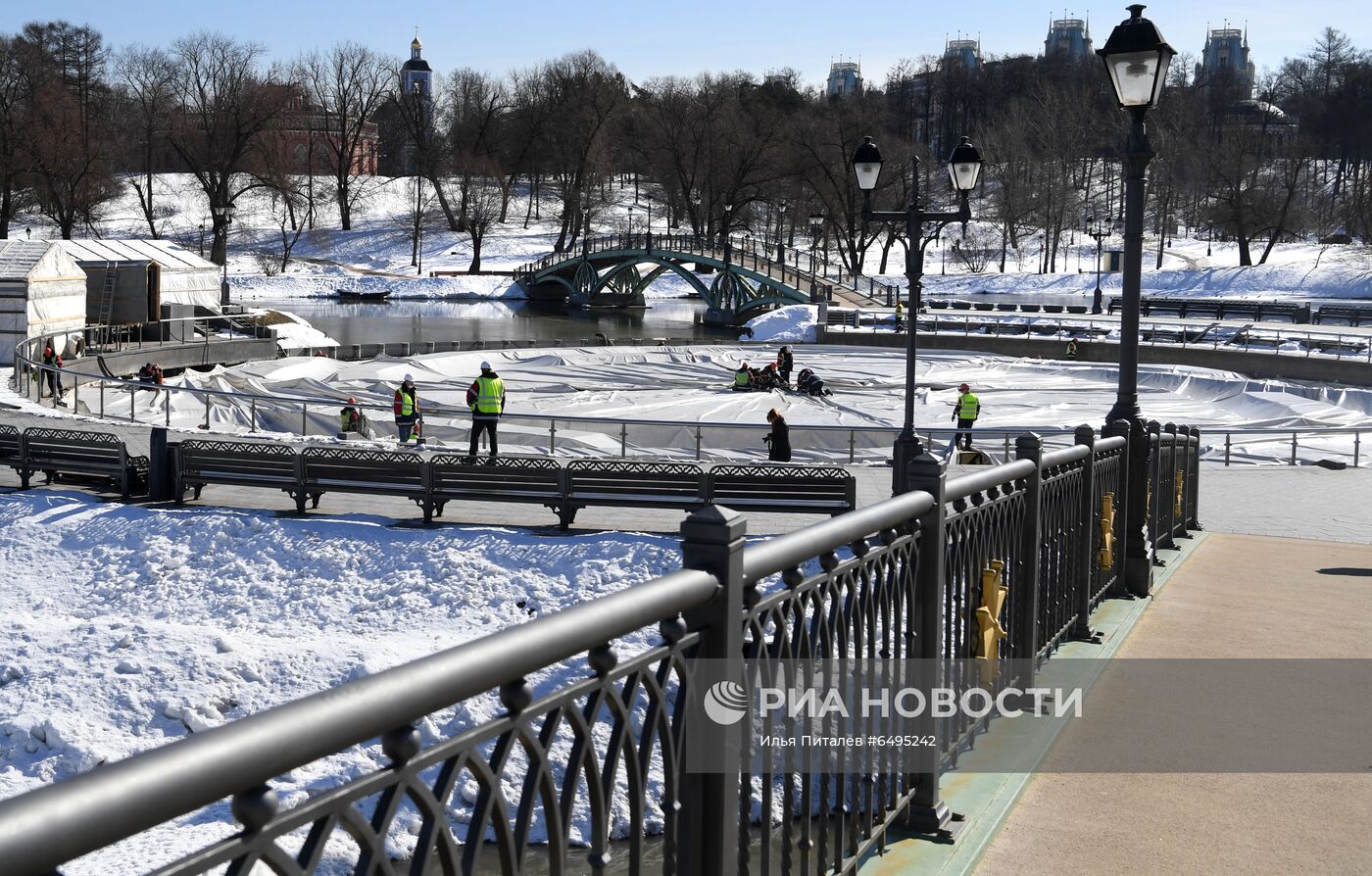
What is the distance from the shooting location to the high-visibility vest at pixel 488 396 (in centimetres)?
2323

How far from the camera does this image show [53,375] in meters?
33.4

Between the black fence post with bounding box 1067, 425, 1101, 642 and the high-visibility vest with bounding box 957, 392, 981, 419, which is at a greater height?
the black fence post with bounding box 1067, 425, 1101, 642

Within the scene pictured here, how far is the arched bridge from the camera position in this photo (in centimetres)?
7150

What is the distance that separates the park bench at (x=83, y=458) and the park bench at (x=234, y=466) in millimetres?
701

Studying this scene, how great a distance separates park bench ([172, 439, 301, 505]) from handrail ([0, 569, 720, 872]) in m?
18.5

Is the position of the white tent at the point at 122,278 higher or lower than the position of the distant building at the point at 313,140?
lower

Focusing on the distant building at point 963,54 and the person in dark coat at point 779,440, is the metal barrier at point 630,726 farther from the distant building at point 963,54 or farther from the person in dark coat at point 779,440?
the distant building at point 963,54

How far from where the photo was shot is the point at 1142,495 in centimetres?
965

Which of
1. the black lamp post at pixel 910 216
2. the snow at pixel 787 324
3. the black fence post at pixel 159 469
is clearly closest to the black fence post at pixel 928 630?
the black lamp post at pixel 910 216

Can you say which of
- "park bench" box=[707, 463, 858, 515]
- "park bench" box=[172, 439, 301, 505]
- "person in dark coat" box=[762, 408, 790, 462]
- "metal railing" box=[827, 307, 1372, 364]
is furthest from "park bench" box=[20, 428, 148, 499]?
"metal railing" box=[827, 307, 1372, 364]

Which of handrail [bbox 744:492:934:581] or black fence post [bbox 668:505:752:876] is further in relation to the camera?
handrail [bbox 744:492:934:581]

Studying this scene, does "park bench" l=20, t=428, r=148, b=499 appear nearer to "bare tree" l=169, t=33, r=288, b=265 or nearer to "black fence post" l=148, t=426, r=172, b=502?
Result: "black fence post" l=148, t=426, r=172, b=502

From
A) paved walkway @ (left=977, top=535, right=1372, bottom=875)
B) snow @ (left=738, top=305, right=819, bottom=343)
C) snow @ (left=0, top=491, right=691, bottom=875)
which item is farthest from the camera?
snow @ (left=738, top=305, right=819, bottom=343)

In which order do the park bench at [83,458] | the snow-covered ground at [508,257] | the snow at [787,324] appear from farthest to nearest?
the snow-covered ground at [508,257], the snow at [787,324], the park bench at [83,458]
